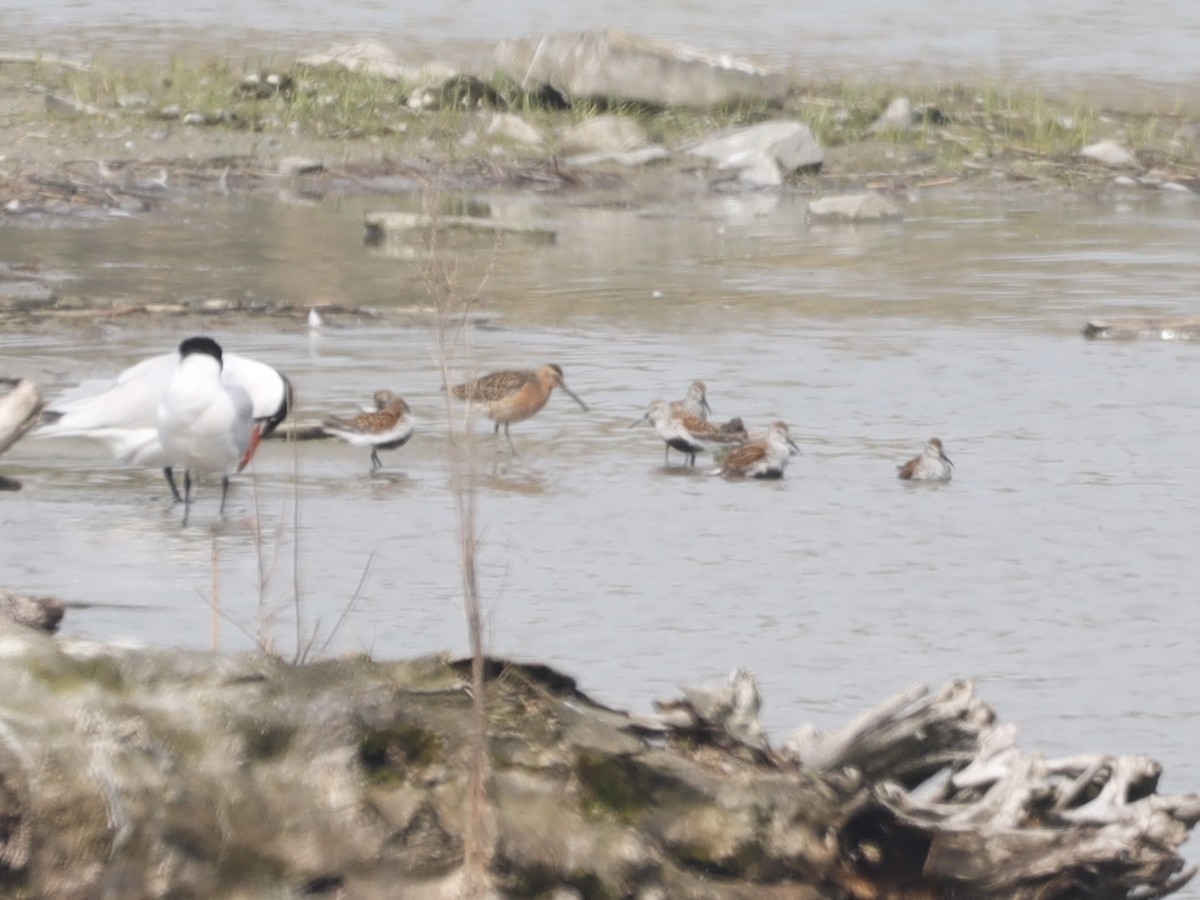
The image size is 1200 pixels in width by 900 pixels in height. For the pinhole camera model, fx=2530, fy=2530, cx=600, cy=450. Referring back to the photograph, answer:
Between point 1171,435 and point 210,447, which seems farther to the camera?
point 1171,435

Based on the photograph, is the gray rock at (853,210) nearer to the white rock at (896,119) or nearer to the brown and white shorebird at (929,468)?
the white rock at (896,119)

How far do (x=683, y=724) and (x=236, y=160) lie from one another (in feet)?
50.5

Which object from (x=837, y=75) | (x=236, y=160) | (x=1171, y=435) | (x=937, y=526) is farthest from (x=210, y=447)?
(x=837, y=75)

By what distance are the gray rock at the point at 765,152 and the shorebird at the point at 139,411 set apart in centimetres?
1052

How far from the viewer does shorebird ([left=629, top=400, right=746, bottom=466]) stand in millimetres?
9977

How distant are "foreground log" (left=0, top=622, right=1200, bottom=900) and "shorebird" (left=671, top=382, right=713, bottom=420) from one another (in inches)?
213

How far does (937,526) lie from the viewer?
8.84 m

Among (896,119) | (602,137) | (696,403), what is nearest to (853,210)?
(602,137)

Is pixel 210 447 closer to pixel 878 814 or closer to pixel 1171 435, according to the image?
pixel 1171 435

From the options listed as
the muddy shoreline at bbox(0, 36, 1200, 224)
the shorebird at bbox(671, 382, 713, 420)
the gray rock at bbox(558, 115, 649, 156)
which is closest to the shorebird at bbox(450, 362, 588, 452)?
the shorebird at bbox(671, 382, 713, 420)

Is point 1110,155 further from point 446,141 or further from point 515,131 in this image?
point 446,141

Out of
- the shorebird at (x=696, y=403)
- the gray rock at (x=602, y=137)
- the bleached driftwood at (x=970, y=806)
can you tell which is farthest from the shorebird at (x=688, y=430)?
the gray rock at (x=602, y=137)

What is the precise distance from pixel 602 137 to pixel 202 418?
38.5 feet

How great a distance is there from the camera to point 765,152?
2002 cm
